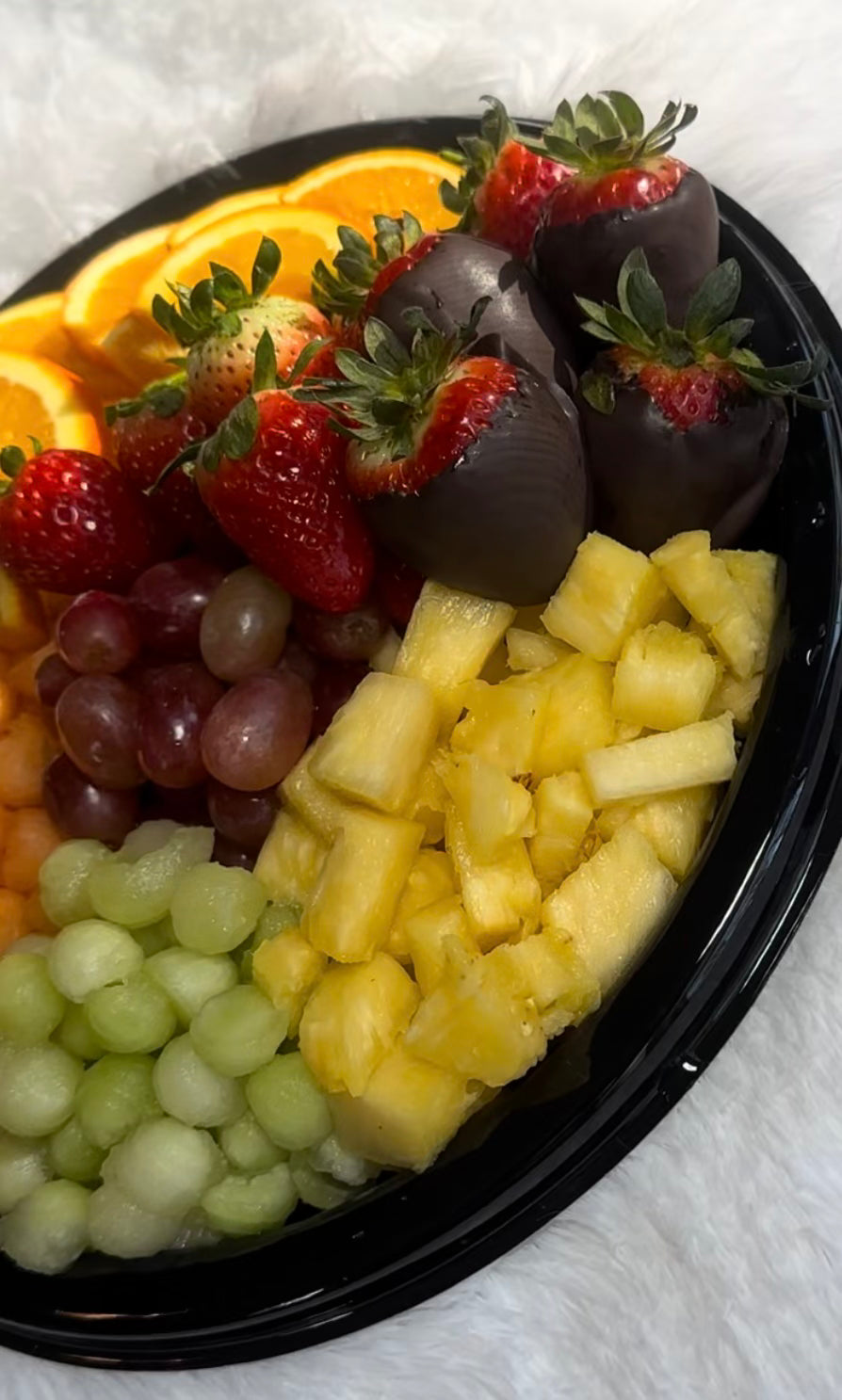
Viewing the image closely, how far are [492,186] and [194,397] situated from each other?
28 centimetres

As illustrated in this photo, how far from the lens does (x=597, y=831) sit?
0.82m

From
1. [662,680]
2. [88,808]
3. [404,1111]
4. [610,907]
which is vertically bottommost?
[88,808]

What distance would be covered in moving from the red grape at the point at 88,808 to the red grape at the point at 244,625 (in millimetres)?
143

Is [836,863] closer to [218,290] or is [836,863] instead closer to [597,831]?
[597,831]

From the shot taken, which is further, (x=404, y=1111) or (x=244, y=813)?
(x=244, y=813)

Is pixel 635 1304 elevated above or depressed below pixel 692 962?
below

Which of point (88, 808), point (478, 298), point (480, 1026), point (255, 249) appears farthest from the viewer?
point (255, 249)

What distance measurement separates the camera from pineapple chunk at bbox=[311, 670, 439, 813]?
80 centimetres

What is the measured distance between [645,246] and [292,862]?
50 centimetres

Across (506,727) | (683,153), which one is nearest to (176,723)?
(506,727)

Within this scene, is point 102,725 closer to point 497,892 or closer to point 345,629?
point 345,629

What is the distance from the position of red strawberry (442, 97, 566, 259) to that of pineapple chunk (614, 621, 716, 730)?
33 centimetres

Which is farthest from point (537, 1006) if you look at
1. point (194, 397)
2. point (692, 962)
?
point (194, 397)

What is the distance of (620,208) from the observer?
806mm
